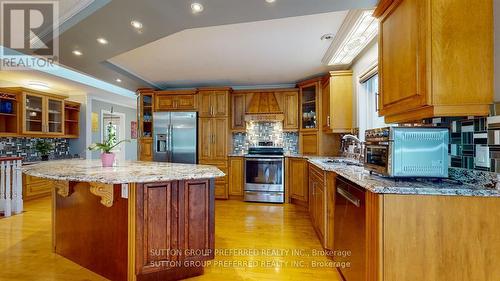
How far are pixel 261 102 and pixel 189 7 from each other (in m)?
3.05

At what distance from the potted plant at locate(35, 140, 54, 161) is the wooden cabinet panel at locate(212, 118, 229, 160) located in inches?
140

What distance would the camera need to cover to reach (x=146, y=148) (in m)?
5.17

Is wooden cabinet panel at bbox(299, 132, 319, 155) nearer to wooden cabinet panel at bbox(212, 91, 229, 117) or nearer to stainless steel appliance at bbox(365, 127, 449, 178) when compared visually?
wooden cabinet panel at bbox(212, 91, 229, 117)

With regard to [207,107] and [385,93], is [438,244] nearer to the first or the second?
[385,93]

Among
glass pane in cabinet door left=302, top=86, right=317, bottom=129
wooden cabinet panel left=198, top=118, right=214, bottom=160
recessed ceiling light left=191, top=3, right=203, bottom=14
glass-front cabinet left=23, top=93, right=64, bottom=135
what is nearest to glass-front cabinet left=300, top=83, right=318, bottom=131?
glass pane in cabinet door left=302, top=86, right=317, bottom=129

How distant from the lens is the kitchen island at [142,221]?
6.04 feet

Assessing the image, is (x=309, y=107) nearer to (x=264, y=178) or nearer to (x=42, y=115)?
(x=264, y=178)

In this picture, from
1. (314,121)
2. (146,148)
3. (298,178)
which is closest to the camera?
(298,178)

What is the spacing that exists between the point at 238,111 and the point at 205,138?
89cm

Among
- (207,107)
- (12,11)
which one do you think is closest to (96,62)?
(12,11)

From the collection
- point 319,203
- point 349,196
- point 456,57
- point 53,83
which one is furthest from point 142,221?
point 53,83

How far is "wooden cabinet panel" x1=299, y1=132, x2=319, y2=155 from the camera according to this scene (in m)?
4.47

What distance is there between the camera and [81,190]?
222 cm

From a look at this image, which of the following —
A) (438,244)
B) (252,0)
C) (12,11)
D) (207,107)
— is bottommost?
(438,244)
